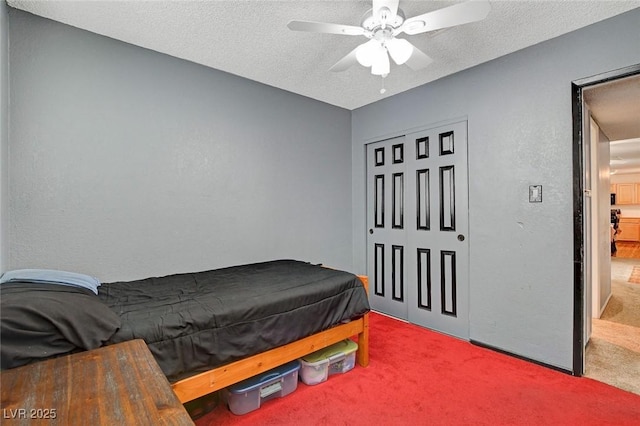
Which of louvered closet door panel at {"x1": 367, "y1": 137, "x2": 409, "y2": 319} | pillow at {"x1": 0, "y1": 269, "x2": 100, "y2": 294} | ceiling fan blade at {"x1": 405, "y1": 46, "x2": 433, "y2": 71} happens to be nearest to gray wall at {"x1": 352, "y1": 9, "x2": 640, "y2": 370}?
louvered closet door panel at {"x1": 367, "y1": 137, "x2": 409, "y2": 319}

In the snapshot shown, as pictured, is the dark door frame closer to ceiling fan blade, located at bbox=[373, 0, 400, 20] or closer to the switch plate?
the switch plate

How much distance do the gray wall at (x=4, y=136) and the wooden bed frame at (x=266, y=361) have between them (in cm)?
123

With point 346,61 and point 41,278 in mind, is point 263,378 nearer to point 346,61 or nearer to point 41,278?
point 41,278

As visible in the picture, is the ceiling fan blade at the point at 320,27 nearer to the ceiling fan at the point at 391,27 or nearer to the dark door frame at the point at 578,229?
the ceiling fan at the point at 391,27

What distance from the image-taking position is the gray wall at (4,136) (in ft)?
5.78

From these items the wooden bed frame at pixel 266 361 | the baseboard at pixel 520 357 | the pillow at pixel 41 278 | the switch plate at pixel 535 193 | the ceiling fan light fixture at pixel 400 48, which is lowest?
the baseboard at pixel 520 357

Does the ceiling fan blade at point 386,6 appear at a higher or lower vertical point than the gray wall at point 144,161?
higher

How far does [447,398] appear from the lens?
2021 millimetres

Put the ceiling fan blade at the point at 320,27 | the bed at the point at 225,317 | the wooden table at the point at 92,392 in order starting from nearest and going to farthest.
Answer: the wooden table at the point at 92,392
the bed at the point at 225,317
the ceiling fan blade at the point at 320,27

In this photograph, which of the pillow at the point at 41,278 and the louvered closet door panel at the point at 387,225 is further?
the louvered closet door panel at the point at 387,225

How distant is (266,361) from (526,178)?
2.46 meters

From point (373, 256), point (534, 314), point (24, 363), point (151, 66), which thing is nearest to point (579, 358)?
point (534, 314)

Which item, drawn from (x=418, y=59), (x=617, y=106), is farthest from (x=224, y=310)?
(x=617, y=106)

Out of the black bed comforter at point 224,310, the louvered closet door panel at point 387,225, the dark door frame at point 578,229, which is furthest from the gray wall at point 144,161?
the dark door frame at point 578,229
